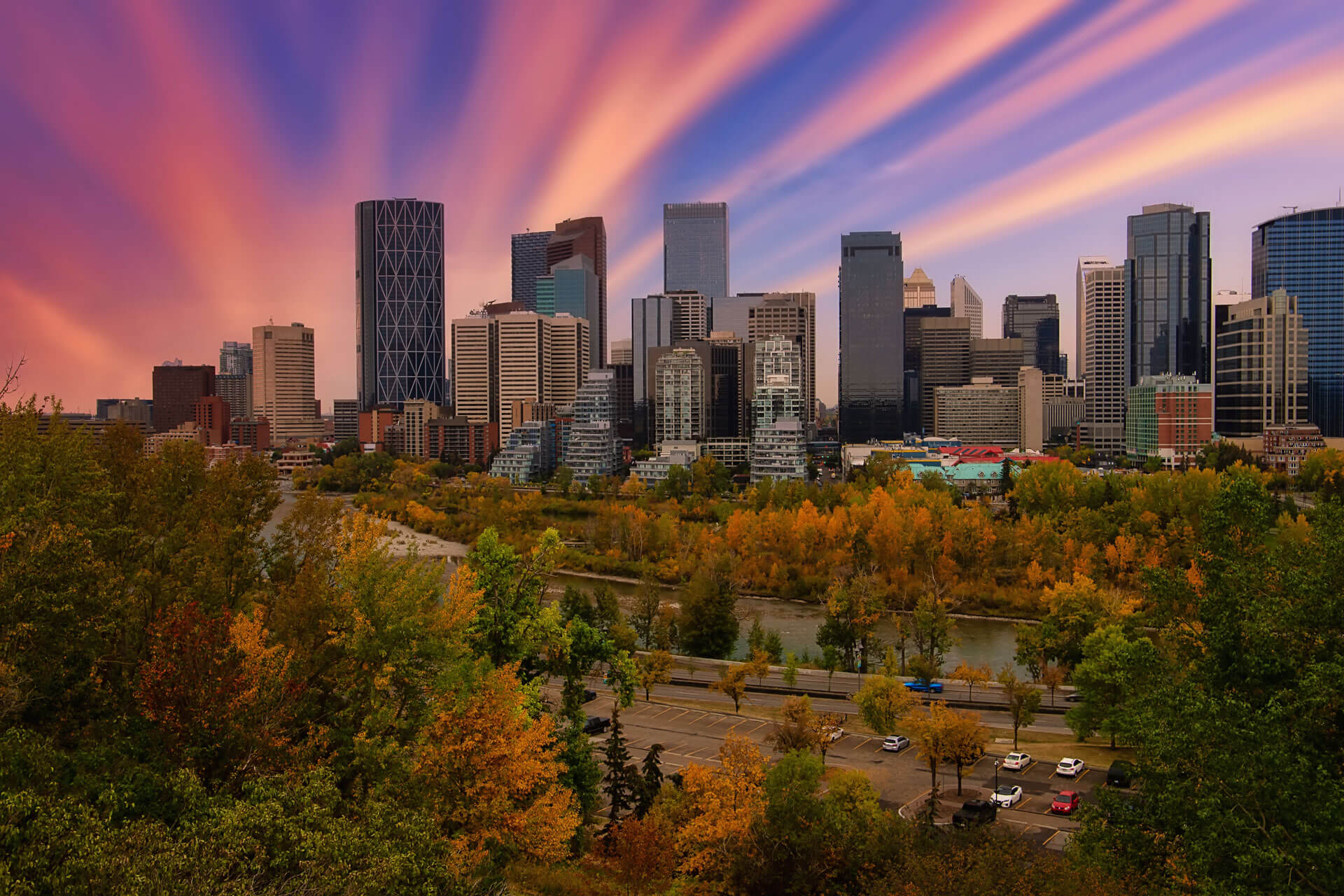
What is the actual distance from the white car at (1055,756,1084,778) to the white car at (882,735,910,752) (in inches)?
109

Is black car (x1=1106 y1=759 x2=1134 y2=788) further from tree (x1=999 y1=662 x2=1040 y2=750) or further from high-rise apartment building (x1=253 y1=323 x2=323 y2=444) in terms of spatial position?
high-rise apartment building (x1=253 y1=323 x2=323 y2=444)

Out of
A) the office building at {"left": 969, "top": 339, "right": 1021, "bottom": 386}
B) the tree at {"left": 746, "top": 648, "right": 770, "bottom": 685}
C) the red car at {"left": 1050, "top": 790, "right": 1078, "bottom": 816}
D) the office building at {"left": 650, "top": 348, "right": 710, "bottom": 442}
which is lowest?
the red car at {"left": 1050, "top": 790, "right": 1078, "bottom": 816}

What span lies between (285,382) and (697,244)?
74656mm

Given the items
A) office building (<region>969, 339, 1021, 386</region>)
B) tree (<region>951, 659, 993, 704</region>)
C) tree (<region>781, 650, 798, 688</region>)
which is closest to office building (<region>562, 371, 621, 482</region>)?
tree (<region>781, 650, 798, 688</region>)

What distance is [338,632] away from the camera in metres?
11.5

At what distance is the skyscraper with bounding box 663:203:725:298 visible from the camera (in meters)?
165

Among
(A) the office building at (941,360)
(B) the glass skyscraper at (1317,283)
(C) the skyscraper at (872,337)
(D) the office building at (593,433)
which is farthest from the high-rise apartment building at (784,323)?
(B) the glass skyscraper at (1317,283)

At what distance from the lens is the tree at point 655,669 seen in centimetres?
2136

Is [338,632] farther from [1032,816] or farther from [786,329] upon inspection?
[786,329]

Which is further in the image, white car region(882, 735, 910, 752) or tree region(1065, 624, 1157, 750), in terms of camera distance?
white car region(882, 735, 910, 752)

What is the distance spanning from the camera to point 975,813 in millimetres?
14109

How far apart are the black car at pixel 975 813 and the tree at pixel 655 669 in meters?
8.32

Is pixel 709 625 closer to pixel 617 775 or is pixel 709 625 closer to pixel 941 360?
pixel 617 775

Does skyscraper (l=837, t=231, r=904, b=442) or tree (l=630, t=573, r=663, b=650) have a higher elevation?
skyscraper (l=837, t=231, r=904, b=442)
